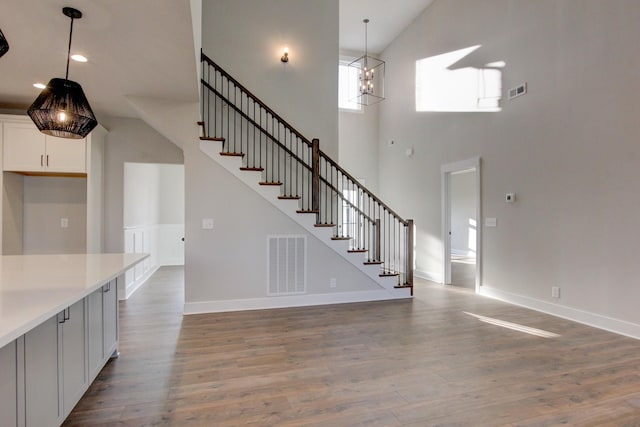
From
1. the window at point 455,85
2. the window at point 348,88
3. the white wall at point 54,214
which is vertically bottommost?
the white wall at point 54,214

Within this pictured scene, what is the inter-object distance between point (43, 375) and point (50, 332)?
0.68 feet

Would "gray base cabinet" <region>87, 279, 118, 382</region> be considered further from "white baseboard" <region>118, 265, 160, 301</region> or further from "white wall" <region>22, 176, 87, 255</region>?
"white wall" <region>22, 176, 87, 255</region>

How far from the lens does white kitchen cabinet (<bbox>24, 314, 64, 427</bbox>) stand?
1.55 metres

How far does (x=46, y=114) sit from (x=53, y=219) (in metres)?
2.90

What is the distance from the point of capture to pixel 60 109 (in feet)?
7.58

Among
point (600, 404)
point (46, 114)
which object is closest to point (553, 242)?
point (600, 404)

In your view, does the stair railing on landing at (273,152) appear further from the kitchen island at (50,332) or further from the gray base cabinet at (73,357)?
the gray base cabinet at (73,357)

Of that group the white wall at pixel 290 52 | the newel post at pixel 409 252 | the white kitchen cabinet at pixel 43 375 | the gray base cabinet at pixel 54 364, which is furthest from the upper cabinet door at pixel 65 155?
the newel post at pixel 409 252

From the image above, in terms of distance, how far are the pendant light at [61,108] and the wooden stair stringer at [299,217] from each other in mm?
1746

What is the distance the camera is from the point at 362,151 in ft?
26.8

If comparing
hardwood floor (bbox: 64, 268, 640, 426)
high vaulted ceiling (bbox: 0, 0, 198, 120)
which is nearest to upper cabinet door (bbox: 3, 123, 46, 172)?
high vaulted ceiling (bbox: 0, 0, 198, 120)

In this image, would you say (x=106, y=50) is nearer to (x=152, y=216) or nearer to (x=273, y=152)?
(x=273, y=152)

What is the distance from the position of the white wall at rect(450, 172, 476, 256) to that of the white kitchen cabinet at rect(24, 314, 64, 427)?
10930 mm

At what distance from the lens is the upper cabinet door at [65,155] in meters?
4.05
